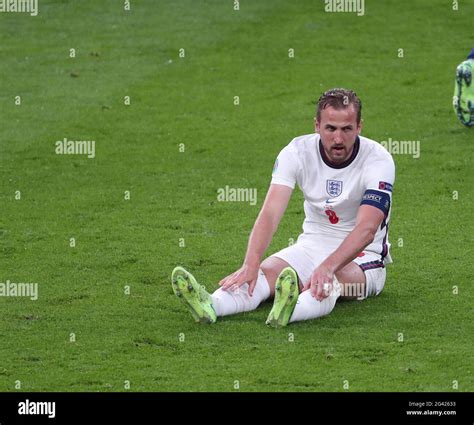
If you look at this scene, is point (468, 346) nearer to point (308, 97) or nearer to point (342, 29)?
point (308, 97)

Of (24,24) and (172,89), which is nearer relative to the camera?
(172,89)

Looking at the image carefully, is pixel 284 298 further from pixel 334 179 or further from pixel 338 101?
pixel 338 101

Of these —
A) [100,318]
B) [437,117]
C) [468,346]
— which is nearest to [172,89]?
[437,117]

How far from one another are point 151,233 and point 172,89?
596 cm

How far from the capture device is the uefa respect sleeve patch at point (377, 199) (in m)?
Result: 9.04

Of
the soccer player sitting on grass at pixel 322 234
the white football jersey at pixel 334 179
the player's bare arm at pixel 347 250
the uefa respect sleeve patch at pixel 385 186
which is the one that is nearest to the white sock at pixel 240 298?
the soccer player sitting on grass at pixel 322 234

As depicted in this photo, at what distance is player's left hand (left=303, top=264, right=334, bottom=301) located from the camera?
29.0ft

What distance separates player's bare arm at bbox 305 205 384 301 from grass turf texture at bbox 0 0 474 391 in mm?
351

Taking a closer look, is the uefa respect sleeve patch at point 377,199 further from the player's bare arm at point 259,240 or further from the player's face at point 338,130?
the player's bare arm at point 259,240

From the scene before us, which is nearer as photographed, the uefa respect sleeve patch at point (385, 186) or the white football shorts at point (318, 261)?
the uefa respect sleeve patch at point (385, 186)

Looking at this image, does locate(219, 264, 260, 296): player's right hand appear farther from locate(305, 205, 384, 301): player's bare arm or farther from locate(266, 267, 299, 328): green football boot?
locate(305, 205, 384, 301): player's bare arm

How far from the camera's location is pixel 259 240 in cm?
905

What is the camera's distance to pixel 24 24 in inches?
828

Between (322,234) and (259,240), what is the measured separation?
0.80 m
